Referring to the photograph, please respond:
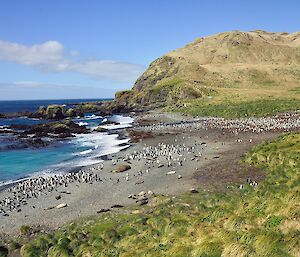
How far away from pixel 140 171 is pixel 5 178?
1907 cm

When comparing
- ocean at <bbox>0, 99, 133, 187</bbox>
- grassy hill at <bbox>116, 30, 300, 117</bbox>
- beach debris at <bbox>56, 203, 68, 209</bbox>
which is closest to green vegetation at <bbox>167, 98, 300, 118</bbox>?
grassy hill at <bbox>116, 30, 300, 117</bbox>

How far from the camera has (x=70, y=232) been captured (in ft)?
87.6

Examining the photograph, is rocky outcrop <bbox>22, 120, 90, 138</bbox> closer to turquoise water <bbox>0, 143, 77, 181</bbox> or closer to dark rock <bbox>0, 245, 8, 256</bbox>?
turquoise water <bbox>0, 143, 77, 181</bbox>

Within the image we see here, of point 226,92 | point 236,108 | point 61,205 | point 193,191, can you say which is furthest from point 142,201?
point 226,92

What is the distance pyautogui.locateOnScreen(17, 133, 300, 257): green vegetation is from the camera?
17.5 metres

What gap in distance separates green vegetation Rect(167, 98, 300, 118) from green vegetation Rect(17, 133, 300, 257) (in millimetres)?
70669

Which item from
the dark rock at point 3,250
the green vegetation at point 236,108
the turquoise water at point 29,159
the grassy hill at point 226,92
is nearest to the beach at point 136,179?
the dark rock at point 3,250

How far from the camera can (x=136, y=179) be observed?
42.5 meters

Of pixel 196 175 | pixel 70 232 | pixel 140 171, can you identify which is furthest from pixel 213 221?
pixel 140 171

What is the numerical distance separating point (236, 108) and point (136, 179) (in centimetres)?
7469

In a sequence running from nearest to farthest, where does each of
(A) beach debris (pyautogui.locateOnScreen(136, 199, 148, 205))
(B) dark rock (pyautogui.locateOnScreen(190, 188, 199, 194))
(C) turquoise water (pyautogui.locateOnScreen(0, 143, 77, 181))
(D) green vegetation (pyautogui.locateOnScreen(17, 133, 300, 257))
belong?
(D) green vegetation (pyautogui.locateOnScreen(17, 133, 300, 257)) < (A) beach debris (pyautogui.locateOnScreen(136, 199, 148, 205)) < (B) dark rock (pyautogui.locateOnScreen(190, 188, 199, 194)) < (C) turquoise water (pyautogui.locateOnScreen(0, 143, 77, 181))

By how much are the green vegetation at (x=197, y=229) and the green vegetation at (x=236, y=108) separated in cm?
7067

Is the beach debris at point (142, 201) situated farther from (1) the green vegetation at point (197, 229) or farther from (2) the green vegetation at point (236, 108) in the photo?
(2) the green vegetation at point (236, 108)

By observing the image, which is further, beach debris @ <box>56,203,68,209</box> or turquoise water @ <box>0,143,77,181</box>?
turquoise water @ <box>0,143,77,181</box>
